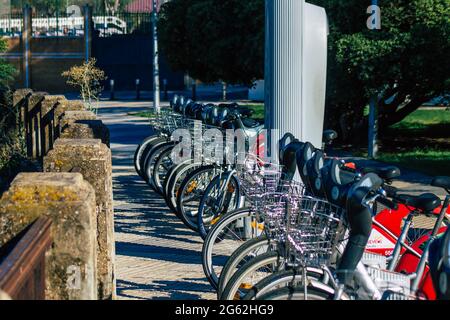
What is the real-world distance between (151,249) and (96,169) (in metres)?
3.77

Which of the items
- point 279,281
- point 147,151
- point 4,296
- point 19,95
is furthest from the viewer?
point 19,95

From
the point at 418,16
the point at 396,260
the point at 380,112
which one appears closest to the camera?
the point at 396,260

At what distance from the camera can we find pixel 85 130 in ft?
25.5

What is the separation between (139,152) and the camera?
43.6 ft

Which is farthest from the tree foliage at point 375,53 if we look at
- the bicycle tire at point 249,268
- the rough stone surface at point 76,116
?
the bicycle tire at point 249,268

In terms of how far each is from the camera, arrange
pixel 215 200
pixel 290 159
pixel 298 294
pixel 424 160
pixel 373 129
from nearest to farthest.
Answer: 1. pixel 298 294
2. pixel 290 159
3. pixel 215 200
4. pixel 424 160
5. pixel 373 129

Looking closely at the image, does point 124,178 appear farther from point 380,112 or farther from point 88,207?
point 88,207

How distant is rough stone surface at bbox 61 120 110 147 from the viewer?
7625mm

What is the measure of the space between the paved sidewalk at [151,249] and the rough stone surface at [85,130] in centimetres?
122

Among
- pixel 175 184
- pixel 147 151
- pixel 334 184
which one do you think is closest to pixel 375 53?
pixel 147 151

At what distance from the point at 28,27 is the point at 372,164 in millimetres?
34994

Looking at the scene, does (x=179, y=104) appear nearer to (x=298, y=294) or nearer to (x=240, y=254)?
(x=240, y=254)

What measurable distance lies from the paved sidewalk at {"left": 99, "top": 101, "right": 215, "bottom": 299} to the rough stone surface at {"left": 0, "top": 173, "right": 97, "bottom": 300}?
340cm
